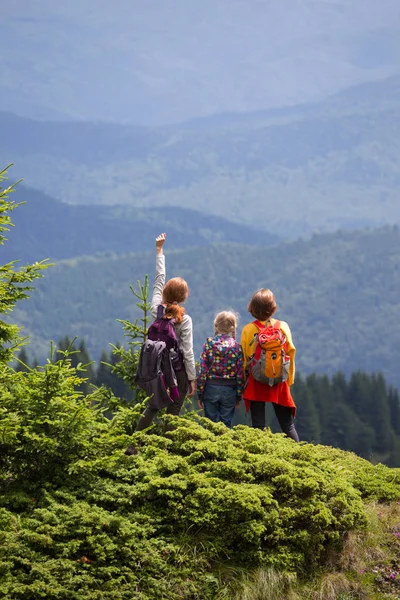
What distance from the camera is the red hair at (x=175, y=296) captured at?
28.8ft

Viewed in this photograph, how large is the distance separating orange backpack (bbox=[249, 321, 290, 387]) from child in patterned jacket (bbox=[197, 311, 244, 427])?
303 millimetres

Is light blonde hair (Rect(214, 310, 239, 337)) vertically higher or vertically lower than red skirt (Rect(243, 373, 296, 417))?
higher

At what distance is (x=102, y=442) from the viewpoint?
725 centimetres

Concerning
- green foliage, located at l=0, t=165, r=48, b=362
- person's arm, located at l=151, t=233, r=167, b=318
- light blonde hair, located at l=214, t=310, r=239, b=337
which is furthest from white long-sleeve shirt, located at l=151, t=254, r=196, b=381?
green foliage, located at l=0, t=165, r=48, b=362

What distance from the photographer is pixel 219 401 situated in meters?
9.62

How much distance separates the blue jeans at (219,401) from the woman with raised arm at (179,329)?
15.8 inches

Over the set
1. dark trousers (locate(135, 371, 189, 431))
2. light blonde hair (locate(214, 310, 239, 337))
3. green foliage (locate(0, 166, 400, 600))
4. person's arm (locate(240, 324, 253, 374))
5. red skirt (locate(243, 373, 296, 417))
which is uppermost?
light blonde hair (locate(214, 310, 239, 337))

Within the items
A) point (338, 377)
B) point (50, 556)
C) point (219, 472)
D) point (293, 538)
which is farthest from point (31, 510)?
point (338, 377)

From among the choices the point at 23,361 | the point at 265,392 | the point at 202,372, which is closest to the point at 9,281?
the point at 202,372

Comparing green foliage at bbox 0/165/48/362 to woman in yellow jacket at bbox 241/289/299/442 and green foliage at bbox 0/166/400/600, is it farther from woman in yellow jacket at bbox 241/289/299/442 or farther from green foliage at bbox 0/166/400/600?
woman in yellow jacket at bbox 241/289/299/442

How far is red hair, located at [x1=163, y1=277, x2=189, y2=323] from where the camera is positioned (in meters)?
8.79

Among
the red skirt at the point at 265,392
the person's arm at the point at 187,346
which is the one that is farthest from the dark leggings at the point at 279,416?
the person's arm at the point at 187,346

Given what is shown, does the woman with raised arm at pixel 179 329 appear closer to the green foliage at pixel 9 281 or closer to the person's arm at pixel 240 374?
the person's arm at pixel 240 374

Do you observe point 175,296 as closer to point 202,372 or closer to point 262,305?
point 262,305
